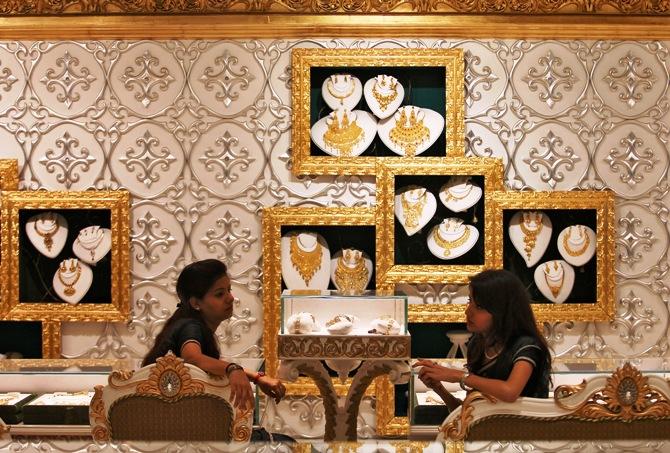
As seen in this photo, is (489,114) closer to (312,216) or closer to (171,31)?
(312,216)

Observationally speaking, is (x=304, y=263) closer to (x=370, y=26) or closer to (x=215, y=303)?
(x=370, y=26)

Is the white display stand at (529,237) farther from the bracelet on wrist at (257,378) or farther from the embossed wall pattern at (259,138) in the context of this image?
the bracelet on wrist at (257,378)

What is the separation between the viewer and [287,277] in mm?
4441

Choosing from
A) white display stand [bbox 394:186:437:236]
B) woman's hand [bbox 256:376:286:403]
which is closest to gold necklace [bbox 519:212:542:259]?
white display stand [bbox 394:186:437:236]

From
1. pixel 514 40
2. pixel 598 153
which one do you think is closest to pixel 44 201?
pixel 514 40

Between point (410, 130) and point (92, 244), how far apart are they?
5.84 feet

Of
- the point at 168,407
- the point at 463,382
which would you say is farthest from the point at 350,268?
the point at 168,407

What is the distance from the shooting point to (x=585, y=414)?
2.26m

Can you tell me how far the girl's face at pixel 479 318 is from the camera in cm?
280

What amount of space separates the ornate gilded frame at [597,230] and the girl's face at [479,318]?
1601mm

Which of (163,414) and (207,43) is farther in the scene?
(207,43)

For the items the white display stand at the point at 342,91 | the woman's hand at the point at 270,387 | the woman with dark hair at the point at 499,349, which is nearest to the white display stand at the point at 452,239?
the white display stand at the point at 342,91

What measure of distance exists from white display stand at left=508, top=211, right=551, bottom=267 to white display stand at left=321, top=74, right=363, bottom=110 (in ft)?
3.45

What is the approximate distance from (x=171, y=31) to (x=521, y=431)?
3.01 m
